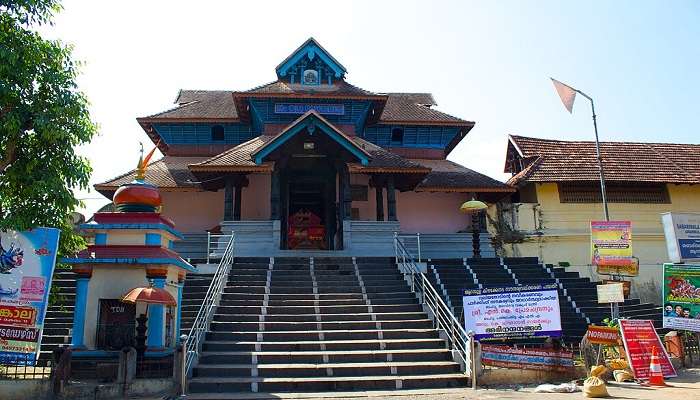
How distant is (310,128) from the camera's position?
17969 mm

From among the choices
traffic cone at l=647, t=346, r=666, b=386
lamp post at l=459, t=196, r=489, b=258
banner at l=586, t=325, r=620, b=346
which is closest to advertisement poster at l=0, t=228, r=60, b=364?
banner at l=586, t=325, r=620, b=346

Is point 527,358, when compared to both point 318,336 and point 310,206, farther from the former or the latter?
point 310,206

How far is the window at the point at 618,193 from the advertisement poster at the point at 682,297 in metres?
9.51

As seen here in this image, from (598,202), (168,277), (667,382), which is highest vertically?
(598,202)

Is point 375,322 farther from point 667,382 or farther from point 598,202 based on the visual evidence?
point 598,202

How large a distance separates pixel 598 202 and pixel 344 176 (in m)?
11.6

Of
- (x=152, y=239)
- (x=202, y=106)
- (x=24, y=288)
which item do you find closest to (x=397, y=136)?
(x=202, y=106)

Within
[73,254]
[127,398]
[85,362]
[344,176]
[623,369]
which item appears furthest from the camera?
[344,176]

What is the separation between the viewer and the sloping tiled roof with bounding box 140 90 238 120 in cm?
2325

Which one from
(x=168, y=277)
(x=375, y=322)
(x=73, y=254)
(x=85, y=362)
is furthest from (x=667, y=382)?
(x=73, y=254)

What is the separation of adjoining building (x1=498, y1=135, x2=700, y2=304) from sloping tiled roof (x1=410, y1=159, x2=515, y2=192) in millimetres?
2019

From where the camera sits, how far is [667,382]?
37.7 ft

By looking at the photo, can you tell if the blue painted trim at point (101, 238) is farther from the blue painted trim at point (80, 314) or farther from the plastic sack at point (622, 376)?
the plastic sack at point (622, 376)

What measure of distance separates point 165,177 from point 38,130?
11.3 meters
